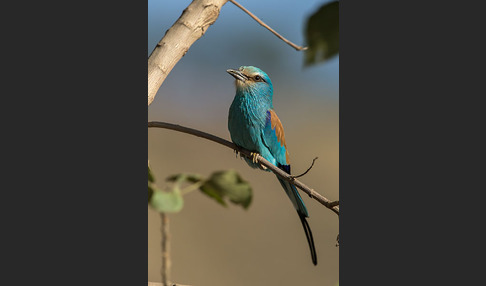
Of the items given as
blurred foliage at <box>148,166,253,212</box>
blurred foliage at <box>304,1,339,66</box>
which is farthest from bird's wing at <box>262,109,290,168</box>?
blurred foliage at <box>148,166,253,212</box>

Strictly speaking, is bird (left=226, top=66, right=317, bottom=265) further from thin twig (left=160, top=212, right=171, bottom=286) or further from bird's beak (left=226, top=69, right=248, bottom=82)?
thin twig (left=160, top=212, right=171, bottom=286)

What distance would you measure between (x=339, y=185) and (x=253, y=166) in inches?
19.6

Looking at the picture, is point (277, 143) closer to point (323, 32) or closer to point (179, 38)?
point (179, 38)

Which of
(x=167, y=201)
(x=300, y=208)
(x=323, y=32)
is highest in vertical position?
(x=323, y=32)

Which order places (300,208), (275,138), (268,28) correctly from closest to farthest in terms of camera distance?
(268,28) < (300,208) < (275,138)

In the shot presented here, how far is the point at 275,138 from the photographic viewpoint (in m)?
2.20

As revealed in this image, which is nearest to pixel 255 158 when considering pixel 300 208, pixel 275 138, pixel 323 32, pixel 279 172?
pixel 275 138

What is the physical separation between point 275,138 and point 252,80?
258 mm

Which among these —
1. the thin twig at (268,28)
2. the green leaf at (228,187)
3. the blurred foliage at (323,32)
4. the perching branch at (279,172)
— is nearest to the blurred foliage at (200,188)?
the green leaf at (228,187)

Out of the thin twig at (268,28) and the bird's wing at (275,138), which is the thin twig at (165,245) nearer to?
the thin twig at (268,28)

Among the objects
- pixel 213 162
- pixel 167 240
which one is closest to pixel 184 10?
pixel 213 162

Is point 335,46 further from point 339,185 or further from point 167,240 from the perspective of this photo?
point 167,240

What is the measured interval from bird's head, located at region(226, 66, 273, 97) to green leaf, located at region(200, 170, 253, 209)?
1334mm

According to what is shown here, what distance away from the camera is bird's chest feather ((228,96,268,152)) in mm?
2207
